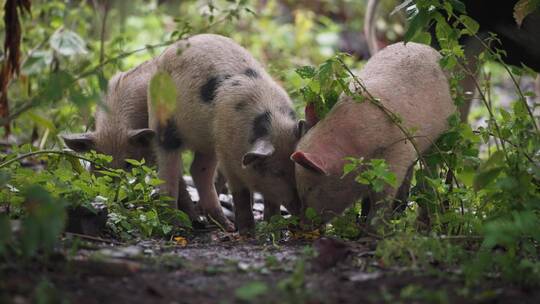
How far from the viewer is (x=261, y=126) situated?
19.0 ft

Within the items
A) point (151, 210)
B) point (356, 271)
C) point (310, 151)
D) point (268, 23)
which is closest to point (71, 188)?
point (151, 210)

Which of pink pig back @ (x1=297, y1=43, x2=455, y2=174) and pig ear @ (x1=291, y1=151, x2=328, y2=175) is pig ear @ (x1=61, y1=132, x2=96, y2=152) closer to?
pink pig back @ (x1=297, y1=43, x2=455, y2=174)

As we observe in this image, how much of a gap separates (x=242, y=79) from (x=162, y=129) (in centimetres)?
79

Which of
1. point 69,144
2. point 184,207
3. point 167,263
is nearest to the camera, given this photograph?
point 167,263

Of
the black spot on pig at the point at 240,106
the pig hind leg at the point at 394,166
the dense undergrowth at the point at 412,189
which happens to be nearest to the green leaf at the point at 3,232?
the dense undergrowth at the point at 412,189

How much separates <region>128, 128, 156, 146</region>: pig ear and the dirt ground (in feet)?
6.47

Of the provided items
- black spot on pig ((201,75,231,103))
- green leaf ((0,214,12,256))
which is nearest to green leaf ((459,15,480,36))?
black spot on pig ((201,75,231,103))

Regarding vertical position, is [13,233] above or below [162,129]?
below

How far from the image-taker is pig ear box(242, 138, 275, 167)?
528 cm

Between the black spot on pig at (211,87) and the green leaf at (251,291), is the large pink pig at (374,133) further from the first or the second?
the green leaf at (251,291)

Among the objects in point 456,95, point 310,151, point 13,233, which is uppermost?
point 456,95

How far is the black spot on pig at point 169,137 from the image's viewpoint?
637 centimetres

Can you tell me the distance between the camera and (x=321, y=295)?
3.42 meters

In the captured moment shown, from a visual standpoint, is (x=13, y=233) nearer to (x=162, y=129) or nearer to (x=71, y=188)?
(x=71, y=188)
